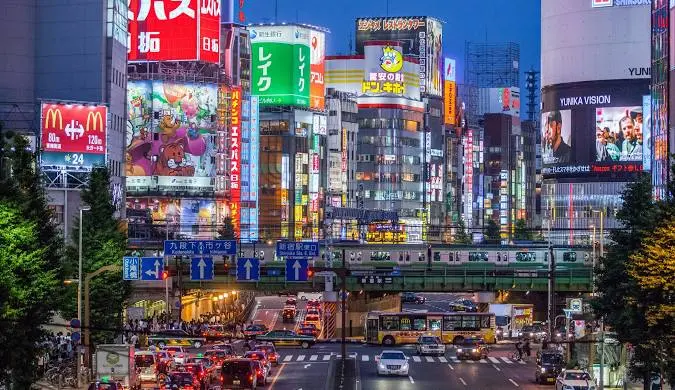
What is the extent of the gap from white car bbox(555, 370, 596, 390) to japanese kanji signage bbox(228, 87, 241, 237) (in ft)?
332

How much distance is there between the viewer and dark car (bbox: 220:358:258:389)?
227 ft

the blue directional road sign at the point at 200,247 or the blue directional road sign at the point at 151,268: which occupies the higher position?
the blue directional road sign at the point at 200,247

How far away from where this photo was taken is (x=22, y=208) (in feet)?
188

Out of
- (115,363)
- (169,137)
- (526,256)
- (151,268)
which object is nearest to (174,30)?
(169,137)

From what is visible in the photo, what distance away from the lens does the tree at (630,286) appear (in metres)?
60.5

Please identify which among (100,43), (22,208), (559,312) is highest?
(100,43)

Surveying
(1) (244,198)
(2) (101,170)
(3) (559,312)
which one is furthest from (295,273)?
(1) (244,198)

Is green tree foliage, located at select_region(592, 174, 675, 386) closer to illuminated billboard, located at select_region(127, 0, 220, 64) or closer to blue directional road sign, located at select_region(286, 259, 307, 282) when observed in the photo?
blue directional road sign, located at select_region(286, 259, 307, 282)

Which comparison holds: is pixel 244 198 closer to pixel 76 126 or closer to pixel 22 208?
pixel 76 126

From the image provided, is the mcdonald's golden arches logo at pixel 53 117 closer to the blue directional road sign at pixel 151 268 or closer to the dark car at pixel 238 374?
the blue directional road sign at pixel 151 268

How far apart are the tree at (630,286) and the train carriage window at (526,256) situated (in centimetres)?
5775

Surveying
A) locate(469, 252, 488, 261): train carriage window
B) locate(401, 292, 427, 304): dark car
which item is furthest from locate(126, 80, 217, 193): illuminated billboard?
locate(469, 252, 488, 261): train carriage window

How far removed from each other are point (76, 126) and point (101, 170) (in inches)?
1051

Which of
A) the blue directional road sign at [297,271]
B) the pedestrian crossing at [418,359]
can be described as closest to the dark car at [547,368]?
the blue directional road sign at [297,271]
